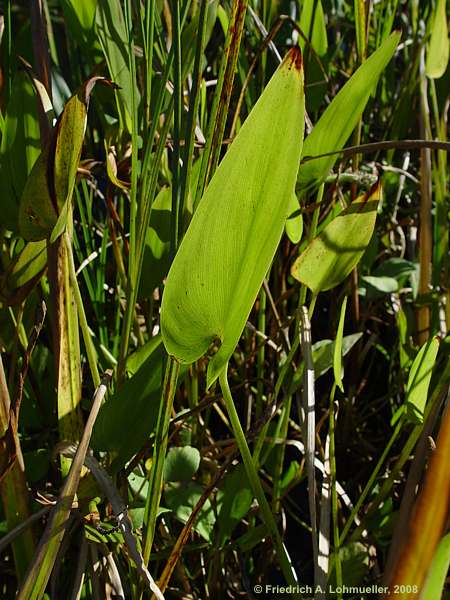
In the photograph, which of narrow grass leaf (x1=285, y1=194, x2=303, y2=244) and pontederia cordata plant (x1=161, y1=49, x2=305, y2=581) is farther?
narrow grass leaf (x1=285, y1=194, x2=303, y2=244)

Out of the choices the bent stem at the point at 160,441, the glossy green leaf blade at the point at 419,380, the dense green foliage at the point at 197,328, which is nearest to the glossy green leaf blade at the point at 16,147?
the dense green foliage at the point at 197,328

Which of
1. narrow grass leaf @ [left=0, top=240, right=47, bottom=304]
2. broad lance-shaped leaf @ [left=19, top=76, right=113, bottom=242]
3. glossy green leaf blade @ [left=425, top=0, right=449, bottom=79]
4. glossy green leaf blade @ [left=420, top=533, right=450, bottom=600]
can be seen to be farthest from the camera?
glossy green leaf blade @ [left=425, top=0, right=449, bottom=79]

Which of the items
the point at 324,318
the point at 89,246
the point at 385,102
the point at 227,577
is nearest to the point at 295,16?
the point at 385,102

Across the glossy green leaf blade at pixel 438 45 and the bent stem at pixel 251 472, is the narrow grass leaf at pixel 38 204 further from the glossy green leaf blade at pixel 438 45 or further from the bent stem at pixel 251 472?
the glossy green leaf blade at pixel 438 45

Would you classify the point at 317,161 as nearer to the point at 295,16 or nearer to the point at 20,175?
the point at 20,175

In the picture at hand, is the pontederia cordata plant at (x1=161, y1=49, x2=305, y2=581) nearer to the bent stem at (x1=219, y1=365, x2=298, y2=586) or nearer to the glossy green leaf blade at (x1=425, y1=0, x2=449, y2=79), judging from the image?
the bent stem at (x1=219, y1=365, x2=298, y2=586)

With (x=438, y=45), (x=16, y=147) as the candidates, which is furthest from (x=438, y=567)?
(x=438, y=45)

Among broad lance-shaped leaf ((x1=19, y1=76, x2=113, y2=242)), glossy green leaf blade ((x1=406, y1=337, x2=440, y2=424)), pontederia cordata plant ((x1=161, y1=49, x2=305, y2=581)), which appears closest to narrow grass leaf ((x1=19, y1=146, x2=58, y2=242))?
broad lance-shaped leaf ((x1=19, y1=76, x2=113, y2=242))
